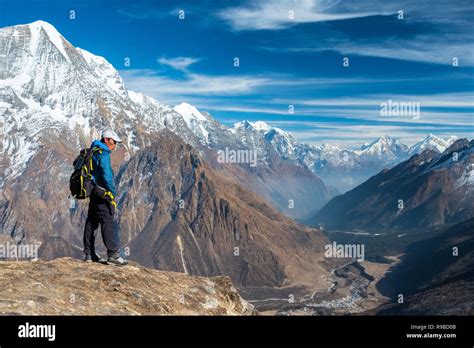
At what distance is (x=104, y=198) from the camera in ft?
101

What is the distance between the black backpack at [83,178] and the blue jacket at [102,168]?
0.23 meters

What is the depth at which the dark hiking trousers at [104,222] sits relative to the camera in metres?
31.2

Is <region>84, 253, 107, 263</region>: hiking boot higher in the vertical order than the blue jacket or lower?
lower

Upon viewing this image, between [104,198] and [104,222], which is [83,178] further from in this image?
[104,222]

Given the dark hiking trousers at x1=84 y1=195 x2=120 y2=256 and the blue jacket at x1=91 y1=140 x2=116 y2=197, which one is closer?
the blue jacket at x1=91 y1=140 x2=116 y2=197

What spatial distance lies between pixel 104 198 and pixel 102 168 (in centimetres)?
197

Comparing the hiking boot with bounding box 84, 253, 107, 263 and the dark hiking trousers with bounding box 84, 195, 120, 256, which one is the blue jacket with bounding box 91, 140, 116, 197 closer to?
the dark hiking trousers with bounding box 84, 195, 120, 256

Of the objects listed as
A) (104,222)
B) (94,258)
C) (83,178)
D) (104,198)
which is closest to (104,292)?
(104,222)

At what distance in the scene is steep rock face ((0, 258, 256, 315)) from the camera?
24.6 metres

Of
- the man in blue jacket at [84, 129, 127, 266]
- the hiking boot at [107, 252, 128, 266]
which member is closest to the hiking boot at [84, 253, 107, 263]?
the man in blue jacket at [84, 129, 127, 266]
